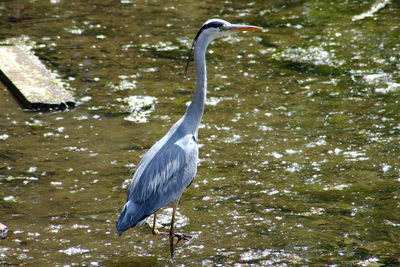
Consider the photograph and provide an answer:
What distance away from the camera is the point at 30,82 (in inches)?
277

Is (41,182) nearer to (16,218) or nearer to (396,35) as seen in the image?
(16,218)

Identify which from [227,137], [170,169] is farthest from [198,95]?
[227,137]

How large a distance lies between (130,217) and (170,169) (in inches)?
21.4

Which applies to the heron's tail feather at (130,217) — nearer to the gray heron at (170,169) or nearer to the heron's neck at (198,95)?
the gray heron at (170,169)

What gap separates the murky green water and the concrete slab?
0.17m

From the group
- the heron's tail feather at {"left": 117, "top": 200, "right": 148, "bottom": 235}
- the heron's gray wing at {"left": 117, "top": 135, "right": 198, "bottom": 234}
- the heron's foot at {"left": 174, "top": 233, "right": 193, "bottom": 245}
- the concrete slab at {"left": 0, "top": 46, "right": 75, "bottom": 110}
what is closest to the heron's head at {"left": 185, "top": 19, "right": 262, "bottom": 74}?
the heron's gray wing at {"left": 117, "top": 135, "right": 198, "bottom": 234}

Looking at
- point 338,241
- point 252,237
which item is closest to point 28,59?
point 252,237

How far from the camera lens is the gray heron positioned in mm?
4197

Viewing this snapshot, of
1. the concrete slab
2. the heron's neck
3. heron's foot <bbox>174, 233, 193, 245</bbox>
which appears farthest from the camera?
the concrete slab

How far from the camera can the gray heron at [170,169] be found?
13.8 feet

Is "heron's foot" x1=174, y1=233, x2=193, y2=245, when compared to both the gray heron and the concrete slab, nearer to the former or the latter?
the gray heron

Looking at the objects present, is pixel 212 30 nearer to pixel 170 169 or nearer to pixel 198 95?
pixel 198 95

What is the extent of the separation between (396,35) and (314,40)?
1216mm

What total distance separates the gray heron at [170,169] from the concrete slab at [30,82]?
2468 millimetres
